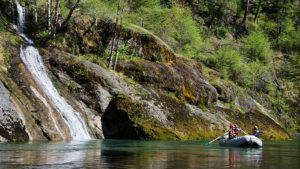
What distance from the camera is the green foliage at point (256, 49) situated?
57.6 m

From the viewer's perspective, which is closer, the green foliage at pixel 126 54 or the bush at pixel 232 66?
the green foliage at pixel 126 54

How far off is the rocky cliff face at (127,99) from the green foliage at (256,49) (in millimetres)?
21661

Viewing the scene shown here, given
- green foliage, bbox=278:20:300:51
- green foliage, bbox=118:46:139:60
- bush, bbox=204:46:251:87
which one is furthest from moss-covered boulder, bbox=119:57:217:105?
green foliage, bbox=278:20:300:51

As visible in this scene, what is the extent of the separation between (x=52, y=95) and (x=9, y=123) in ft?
17.4

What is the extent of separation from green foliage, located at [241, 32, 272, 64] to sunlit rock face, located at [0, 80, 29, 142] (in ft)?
150

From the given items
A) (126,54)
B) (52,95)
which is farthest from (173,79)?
(52,95)

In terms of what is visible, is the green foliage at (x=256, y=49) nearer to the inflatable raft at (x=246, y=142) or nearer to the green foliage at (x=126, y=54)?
the green foliage at (x=126, y=54)

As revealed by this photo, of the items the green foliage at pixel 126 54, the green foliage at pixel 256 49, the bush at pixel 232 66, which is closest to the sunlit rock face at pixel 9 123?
the green foliage at pixel 126 54

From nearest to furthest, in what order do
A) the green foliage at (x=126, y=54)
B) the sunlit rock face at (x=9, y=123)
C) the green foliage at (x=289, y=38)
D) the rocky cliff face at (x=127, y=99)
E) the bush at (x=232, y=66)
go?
the sunlit rock face at (x=9, y=123) < the rocky cliff face at (x=127, y=99) < the green foliage at (x=126, y=54) < the bush at (x=232, y=66) < the green foliage at (x=289, y=38)

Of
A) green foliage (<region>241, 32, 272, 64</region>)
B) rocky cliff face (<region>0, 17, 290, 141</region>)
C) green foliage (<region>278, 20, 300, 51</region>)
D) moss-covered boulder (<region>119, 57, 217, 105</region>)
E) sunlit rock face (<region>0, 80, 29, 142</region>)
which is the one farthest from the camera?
green foliage (<region>278, 20, 300, 51</region>)

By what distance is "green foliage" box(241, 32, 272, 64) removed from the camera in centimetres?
5759

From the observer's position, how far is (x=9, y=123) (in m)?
17.8

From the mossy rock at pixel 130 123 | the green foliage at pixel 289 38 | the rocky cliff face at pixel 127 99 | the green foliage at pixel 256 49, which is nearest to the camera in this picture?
the rocky cliff face at pixel 127 99

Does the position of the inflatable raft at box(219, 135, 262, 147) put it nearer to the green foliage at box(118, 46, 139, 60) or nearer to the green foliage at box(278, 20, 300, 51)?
the green foliage at box(118, 46, 139, 60)
